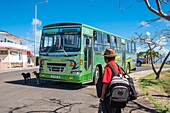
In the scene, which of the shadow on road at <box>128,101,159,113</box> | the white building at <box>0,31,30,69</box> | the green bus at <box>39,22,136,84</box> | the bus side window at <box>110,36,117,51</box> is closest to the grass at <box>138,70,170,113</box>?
the shadow on road at <box>128,101,159,113</box>

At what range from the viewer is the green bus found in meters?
10.5

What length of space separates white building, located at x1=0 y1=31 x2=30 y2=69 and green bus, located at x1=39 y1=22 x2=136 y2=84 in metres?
25.1

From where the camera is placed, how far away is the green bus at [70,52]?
34.3 ft

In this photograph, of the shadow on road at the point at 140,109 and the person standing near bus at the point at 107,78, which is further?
the shadow on road at the point at 140,109

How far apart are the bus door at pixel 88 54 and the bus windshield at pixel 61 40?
0.57 m

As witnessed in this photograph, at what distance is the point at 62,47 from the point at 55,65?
98cm

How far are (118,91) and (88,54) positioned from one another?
740cm

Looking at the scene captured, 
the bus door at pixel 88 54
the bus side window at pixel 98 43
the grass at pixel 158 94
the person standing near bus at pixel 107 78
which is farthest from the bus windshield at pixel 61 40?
the person standing near bus at pixel 107 78

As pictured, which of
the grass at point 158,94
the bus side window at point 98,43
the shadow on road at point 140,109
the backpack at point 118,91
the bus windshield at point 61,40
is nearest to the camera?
the backpack at point 118,91

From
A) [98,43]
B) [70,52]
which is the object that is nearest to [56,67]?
[70,52]

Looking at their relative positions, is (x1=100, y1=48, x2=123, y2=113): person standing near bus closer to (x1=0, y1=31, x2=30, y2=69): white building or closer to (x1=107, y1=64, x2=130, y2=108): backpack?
(x1=107, y1=64, x2=130, y2=108): backpack

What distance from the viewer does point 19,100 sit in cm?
801

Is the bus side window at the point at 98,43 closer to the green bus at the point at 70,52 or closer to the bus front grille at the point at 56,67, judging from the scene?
the green bus at the point at 70,52

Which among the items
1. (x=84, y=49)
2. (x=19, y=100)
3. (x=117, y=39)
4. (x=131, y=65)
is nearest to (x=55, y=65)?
(x=84, y=49)
